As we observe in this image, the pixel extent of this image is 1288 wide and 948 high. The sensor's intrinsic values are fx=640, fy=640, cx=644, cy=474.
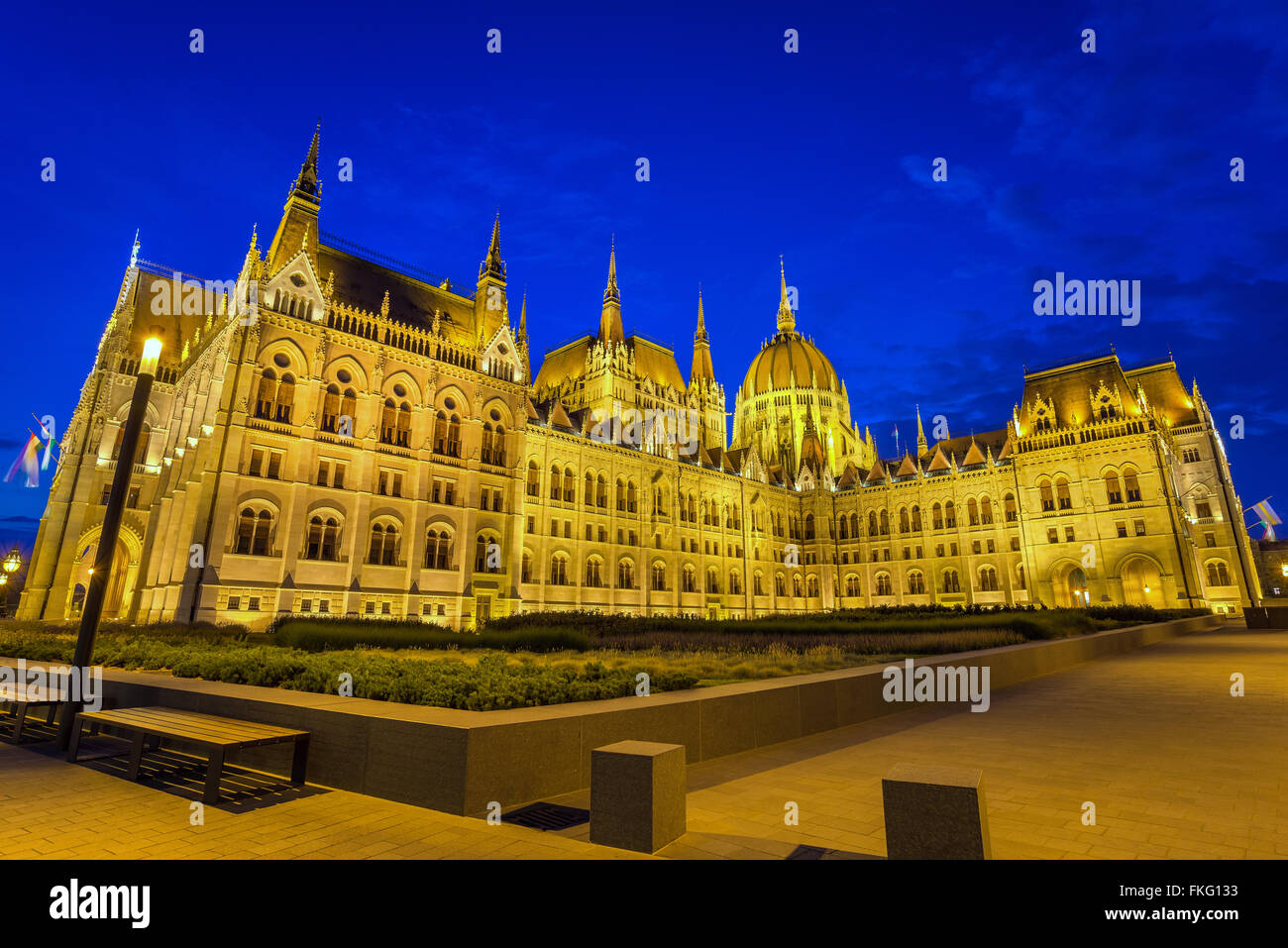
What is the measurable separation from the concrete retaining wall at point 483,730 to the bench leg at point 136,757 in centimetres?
95

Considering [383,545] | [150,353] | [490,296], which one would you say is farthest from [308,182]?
[150,353]

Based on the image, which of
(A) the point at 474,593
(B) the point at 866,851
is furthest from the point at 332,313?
(B) the point at 866,851

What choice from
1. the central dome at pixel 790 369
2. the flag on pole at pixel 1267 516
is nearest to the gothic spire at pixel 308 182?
the central dome at pixel 790 369

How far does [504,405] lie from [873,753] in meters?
38.9

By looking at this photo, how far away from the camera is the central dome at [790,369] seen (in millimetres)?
82312

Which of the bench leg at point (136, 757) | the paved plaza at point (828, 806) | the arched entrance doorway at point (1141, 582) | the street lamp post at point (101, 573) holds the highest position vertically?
the arched entrance doorway at point (1141, 582)

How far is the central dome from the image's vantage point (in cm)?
8231

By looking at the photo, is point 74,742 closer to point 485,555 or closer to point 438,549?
point 438,549

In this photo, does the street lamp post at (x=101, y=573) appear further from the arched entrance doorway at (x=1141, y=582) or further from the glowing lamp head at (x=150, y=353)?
the arched entrance doorway at (x=1141, y=582)

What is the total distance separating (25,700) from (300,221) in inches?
1500

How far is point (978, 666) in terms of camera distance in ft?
45.8

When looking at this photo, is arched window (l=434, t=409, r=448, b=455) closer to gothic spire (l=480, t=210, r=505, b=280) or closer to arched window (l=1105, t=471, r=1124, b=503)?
gothic spire (l=480, t=210, r=505, b=280)

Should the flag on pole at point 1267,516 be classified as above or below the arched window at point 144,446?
below
